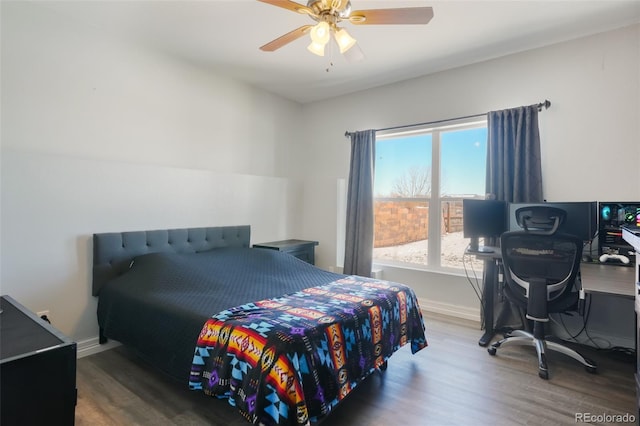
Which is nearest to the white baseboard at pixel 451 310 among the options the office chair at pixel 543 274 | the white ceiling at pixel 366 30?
the office chair at pixel 543 274

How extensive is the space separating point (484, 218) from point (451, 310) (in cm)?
116

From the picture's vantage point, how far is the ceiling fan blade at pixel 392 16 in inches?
71.7

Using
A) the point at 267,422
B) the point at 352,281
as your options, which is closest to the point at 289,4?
the point at 352,281

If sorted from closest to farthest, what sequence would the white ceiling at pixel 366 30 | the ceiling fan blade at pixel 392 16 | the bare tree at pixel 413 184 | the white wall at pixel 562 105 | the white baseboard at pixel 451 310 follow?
the ceiling fan blade at pixel 392 16 → the white ceiling at pixel 366 30 → the white wall at pixel 562 105 → the white baseboard at pixel 451 310 → the bare tree at pixel 413 184

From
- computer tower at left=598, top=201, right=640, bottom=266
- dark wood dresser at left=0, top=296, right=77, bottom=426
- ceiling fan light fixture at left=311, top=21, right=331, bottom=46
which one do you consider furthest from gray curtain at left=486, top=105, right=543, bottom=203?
dark wood dresser at left=0, top=296, right=77, bottom=426

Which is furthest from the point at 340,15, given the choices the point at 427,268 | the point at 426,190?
the point at 427,268

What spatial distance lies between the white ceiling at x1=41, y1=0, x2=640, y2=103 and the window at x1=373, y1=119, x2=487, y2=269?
79cm

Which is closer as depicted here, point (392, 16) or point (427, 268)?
point (392, 16)

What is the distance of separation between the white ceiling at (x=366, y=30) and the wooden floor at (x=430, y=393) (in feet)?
9.05

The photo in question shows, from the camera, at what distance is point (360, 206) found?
4.16 m

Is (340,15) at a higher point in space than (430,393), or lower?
higher

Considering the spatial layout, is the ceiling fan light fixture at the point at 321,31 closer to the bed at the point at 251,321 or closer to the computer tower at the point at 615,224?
the bed at the point at 251,321

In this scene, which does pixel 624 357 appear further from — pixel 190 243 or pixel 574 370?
pixel 190 243

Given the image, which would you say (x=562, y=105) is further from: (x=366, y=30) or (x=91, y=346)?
(x=91, y=346)
